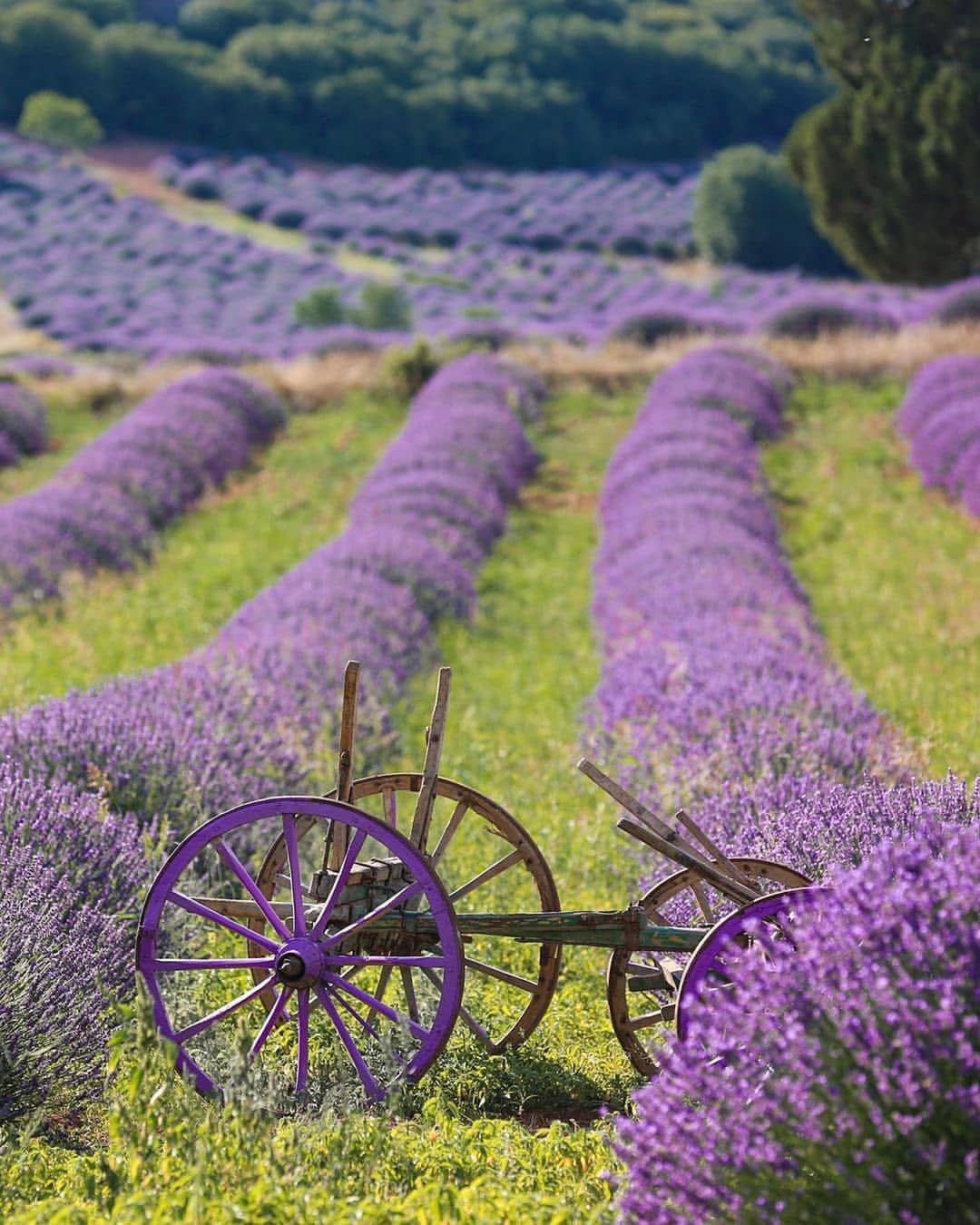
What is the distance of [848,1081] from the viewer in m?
2.55

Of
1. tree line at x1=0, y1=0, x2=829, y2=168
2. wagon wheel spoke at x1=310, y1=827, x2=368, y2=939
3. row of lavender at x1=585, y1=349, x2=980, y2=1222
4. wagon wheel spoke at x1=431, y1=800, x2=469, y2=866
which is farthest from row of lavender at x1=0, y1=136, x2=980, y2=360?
wagon wheel spoke at x1=310, y1=827, x2=368, y2=939

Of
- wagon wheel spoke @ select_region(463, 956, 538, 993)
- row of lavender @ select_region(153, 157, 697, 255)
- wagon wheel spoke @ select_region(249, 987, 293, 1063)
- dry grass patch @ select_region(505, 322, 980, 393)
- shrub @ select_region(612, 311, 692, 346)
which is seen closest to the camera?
wagon wheel spoke @ select_region(249, 987, 293, 1063)

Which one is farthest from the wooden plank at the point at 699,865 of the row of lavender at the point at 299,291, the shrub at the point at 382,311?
the shrub at the point at 382,311

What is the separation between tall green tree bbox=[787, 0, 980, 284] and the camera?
747 inches

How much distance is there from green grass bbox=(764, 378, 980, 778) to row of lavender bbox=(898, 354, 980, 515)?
17 cm

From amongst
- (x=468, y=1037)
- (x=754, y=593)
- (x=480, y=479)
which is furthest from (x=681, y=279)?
(x=468, y=1037)

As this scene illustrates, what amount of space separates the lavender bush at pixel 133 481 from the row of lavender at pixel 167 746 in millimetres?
1959

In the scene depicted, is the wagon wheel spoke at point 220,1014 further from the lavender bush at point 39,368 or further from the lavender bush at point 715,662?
the lavender bush at point 39,368

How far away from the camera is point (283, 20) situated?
66.3m

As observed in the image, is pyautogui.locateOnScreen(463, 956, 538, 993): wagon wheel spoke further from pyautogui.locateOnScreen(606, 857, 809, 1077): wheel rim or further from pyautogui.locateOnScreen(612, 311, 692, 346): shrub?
pyautogui.locateOnScreen(612, 311, 692, 346): shrub

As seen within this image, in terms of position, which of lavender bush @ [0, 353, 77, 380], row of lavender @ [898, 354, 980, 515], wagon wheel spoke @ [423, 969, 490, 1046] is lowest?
lavender bush @ [0, 353, 77, 380]

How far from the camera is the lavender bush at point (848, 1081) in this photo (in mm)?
2488

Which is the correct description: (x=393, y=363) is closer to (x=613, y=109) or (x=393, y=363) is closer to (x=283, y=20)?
(x=613, y=109)

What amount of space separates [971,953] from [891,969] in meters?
0.14
